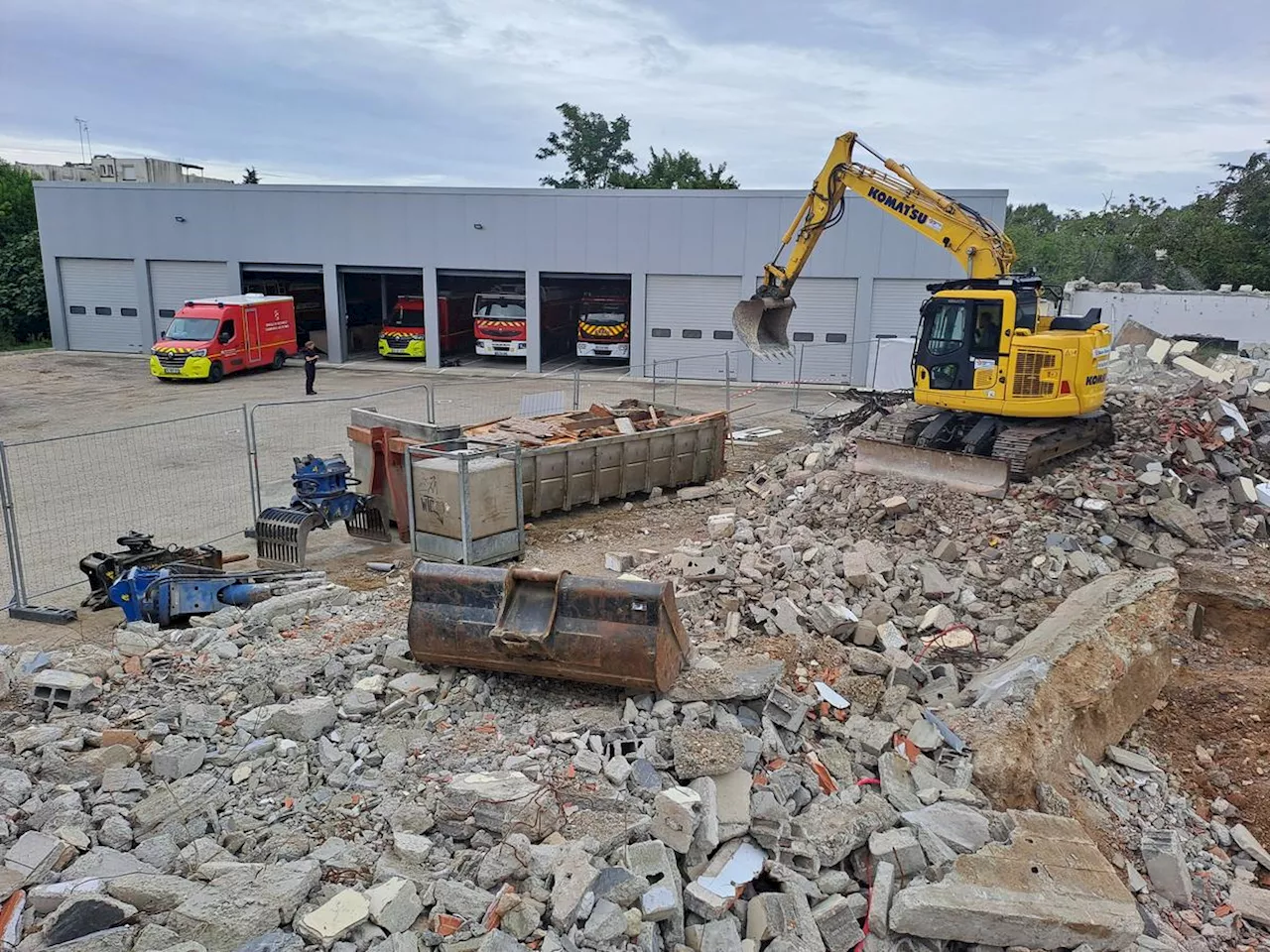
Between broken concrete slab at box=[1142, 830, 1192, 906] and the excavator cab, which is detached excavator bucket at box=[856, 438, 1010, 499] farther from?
broken concrete slab at box=[1142, 830, 1192, 906]

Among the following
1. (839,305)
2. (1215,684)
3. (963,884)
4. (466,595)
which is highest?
(839,305)

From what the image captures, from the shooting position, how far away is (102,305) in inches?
1315

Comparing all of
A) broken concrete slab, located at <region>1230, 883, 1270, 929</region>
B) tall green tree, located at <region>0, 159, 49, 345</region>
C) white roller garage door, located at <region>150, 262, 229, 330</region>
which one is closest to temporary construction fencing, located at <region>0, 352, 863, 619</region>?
broken concrete slab, located at <region>1230, 883, 1270, 929</region>

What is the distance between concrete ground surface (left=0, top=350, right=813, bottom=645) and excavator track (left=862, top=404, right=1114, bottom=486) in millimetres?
3353

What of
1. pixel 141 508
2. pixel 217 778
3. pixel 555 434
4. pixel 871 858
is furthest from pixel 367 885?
pixel 141 508

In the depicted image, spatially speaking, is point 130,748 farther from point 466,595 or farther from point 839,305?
point 839,305

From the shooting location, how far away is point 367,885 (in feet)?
14.6

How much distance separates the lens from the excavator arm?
1386 cm

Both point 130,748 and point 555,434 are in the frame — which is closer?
point 130,748

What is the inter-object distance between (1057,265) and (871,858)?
198 feet

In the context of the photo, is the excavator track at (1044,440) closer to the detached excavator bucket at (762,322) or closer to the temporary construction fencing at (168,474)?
the detached excavator bucket at (762,322)

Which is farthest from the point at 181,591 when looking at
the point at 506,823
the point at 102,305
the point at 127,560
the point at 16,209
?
the point at 16,209

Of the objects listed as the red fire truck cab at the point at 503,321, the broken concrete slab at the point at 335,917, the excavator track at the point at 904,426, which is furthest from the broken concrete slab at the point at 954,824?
the red fire truck cab at the point at 503,321

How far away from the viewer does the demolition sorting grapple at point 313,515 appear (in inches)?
413
